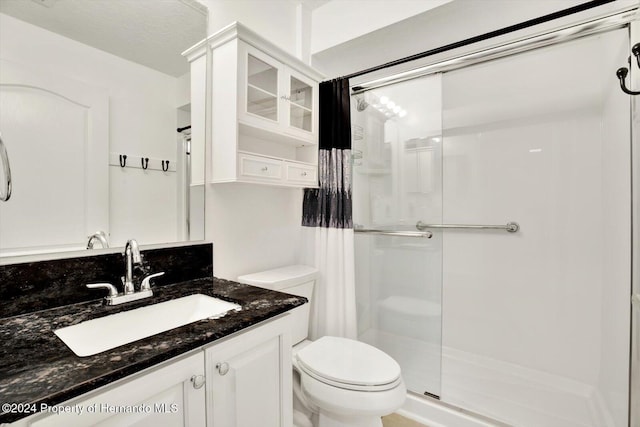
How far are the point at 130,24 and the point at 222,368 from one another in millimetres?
1386

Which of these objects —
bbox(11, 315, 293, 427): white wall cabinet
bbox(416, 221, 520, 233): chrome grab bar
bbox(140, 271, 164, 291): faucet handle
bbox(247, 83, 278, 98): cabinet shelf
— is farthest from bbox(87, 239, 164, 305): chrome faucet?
bbox(416, 221, 520, 233): chrome grab bar

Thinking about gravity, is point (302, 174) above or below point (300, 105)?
below

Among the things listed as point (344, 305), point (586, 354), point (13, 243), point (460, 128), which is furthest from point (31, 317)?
point (586, 354)

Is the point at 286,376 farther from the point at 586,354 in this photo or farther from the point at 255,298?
the point at 586,354

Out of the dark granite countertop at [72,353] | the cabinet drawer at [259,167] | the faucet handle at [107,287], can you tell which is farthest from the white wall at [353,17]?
the faucet handle at [107,287]

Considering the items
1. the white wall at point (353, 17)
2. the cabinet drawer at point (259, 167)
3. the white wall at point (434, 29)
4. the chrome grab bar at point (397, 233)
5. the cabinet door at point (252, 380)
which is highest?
the white wall at point (353, 17)

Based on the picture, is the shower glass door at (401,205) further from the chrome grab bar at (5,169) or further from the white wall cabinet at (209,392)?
the chrome grab bar at (5,169)

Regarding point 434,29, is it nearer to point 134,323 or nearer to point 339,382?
point 339,382

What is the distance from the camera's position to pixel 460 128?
2318mm

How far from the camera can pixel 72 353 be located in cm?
73

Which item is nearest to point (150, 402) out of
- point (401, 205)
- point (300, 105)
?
point (300, 105)

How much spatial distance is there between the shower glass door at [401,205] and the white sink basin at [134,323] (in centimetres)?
134

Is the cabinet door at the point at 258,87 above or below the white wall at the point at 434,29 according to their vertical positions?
below

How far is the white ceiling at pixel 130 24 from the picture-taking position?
1.06 metres
